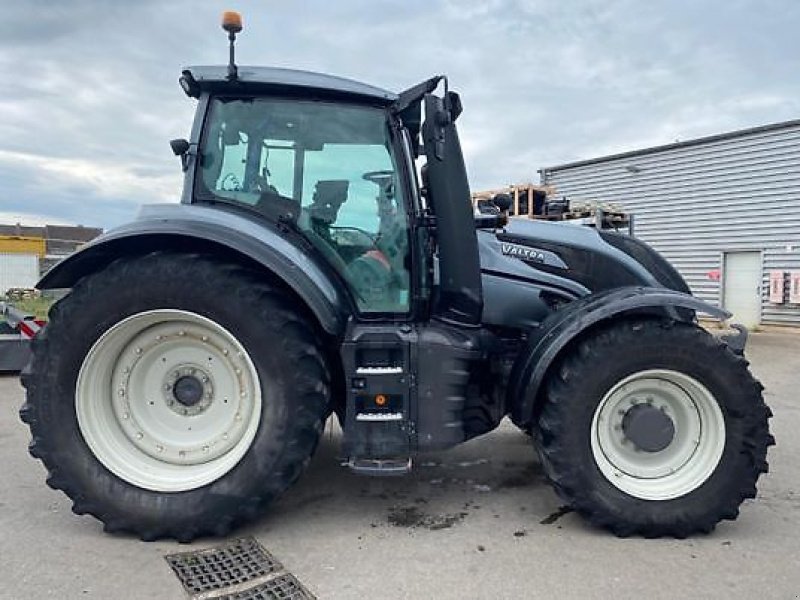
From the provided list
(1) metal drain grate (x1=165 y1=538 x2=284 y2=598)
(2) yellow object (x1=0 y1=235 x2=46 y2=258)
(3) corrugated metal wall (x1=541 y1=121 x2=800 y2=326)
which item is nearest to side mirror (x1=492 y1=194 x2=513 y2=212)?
(1) metal drain grate (x1=165 y1=538 x2=284 y2=598)

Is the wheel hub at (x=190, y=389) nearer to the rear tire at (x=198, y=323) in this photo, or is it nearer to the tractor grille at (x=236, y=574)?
the rear tire at (x=198, y=323)

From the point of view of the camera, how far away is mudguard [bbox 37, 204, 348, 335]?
10.4 ft

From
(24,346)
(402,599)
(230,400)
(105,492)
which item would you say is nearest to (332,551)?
(402,599)

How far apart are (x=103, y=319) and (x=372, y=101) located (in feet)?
6.03

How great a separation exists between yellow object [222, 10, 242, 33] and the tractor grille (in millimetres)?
2659

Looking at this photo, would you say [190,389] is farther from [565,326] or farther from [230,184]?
[565,326]

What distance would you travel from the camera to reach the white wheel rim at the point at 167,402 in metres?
3.26

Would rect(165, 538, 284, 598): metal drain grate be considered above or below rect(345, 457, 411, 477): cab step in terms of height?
below

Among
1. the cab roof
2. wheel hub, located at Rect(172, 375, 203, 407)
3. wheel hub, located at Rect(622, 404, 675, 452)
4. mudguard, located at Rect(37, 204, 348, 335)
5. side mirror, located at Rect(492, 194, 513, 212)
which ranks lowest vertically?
wheel hub, located at Rect(622, 404, 675, 452)

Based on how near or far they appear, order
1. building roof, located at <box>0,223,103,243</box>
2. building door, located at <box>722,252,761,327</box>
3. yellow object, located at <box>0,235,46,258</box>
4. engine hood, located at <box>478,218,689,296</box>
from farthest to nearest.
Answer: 1. building roof, located at <box>0,223,103,243</box>
2. yellow object, located at <box>0,235,46,258</box>
3. building door, located at <box>722,252,761,327</box>
4. engine hood, located at <box>478,218,689,296</box>

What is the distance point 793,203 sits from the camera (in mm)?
14938

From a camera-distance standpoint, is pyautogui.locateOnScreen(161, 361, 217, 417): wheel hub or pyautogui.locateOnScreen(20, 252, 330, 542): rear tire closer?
pyautogui.locateOnScreen(20, 252, 330, 542): rear tire

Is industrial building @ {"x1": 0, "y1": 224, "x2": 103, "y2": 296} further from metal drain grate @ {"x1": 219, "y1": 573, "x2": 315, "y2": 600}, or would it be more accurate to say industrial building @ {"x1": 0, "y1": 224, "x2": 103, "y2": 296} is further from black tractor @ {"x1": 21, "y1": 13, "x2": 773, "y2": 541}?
metal drain grate @ {"x1": 219, "y1": 573, "x2": 315, "y2": 600}

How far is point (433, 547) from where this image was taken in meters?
3.15
